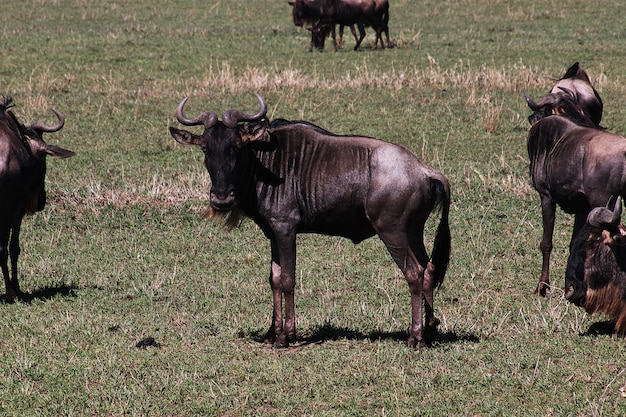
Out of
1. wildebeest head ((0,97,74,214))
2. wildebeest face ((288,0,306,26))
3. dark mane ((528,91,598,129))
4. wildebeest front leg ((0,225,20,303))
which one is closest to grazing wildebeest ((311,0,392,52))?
wildebeest face ((288,0,306,26))

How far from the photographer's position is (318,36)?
81.3ft

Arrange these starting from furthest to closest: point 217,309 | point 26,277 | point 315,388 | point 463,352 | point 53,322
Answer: point 26,277, point 217,309, point 53,322, point 463,352, point 315,388

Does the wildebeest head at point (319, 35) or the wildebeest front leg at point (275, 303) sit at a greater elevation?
the wildebeest front leg at point (275, 303)

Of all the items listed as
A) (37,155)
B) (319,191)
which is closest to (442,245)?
(319,191)

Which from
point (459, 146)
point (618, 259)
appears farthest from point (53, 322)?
point (459, 146)

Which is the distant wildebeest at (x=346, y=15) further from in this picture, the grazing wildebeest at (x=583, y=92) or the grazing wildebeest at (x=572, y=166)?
the grazing wildebeest at (x=572, y=166)

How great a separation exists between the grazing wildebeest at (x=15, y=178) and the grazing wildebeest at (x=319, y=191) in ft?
5.85

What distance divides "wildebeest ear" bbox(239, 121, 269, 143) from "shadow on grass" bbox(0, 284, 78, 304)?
263 cm

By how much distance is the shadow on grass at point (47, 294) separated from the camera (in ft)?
28.2

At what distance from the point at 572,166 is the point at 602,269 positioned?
164 centimetres

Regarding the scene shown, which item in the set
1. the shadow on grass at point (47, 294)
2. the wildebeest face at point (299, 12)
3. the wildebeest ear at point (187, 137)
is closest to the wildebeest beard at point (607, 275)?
the wildebeest ear at point (187, 137)

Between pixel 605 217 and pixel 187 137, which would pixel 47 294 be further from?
pixel 605 217

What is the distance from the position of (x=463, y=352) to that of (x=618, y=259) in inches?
55.0

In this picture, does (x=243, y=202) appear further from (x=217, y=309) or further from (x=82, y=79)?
(x=82, y=79)
